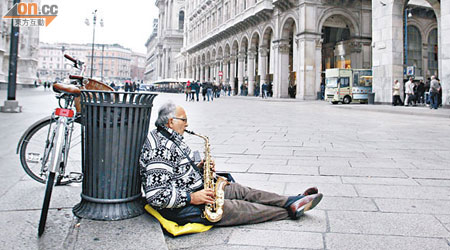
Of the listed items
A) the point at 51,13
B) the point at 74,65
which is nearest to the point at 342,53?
the point at 51,13

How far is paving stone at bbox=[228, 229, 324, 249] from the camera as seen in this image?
8.11ft

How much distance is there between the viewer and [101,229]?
2543 millimetres

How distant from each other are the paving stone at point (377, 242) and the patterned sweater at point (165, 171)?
106 cm

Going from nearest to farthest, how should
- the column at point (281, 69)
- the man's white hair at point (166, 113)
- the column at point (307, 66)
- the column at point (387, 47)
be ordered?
1. the man's white hair at point (166, 113)
2. the column at point (387, 47)
3. the column at point (307, 66)
4. the column at point (281, 69)

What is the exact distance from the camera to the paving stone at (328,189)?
3750mm

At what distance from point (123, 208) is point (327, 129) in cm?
762

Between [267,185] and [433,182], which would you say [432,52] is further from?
[267,185]

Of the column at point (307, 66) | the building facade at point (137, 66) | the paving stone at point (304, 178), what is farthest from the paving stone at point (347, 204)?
the building facade at point (137, 66)

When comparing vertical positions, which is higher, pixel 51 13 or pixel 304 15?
pixel 304 15

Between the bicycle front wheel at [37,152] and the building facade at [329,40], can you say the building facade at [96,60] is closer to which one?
the building facade at [329,40]

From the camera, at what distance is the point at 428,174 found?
461cm

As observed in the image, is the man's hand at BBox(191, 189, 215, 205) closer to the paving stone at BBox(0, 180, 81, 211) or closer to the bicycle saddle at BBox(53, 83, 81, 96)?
the paving stone at BBox(0, 180, 81, 211)

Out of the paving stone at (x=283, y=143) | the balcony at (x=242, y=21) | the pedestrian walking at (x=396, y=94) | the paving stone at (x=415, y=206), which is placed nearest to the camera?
the paving stone at (x=415, y=206)

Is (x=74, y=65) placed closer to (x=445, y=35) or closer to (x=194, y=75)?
(x=445, y=35)
